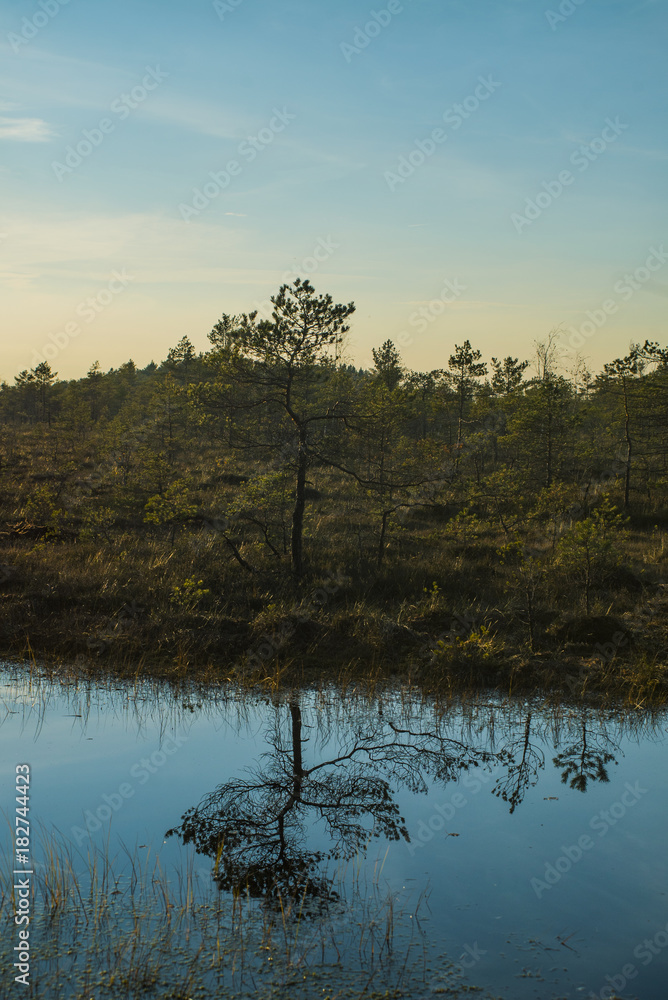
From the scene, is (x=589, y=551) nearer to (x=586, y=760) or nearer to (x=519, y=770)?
(x=586, y=760)

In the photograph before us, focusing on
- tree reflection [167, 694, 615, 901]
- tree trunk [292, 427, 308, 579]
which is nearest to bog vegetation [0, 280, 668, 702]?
tree trunk [292, 427, 308, 579]

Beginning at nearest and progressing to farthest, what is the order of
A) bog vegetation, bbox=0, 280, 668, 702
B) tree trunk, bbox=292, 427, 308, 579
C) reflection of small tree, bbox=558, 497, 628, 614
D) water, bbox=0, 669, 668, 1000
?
water, bbox=0, 669, 668, 1000 < bog vegetation, bbox=0, 280, 668, 702 < reflection of small tree, bbox=558, 497, 628, 614 < tree trunk, bbox=292, 427, 308, 579

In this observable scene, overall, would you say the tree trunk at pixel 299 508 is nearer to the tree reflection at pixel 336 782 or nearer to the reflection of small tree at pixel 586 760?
the tree reflection at pixel 336 782

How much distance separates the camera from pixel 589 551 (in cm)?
1300

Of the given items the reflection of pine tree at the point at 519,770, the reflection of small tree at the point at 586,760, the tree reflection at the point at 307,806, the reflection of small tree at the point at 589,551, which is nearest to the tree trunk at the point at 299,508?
the reflection of small tree at the point at 589,551

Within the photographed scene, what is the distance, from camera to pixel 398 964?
173 inches

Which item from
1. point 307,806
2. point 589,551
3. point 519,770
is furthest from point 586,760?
point 589,551

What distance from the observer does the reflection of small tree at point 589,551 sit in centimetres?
1277

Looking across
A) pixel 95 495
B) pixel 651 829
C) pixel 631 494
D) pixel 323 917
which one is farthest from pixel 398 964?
pixel 631 494

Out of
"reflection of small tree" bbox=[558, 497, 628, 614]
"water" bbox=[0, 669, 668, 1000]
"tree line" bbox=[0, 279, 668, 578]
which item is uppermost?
"tree line" bbox=[0, 279, 668, 578]

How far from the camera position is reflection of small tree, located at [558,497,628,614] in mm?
12773

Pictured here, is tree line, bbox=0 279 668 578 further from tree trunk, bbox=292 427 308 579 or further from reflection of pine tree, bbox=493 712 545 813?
reflection of pine tree, bbox=493 712 545 813

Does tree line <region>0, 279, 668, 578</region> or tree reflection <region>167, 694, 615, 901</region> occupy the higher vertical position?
tree line <region>0, 279, 668, 578</region>

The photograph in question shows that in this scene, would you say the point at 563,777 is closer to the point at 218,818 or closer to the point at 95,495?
the point at 218,818
